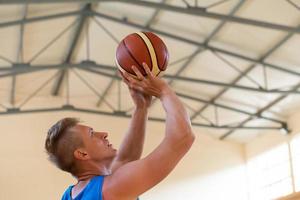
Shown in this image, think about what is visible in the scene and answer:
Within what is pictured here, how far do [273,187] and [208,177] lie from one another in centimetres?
204

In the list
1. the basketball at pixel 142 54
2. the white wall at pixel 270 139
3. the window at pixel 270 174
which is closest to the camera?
the basketball at pixel 142 54

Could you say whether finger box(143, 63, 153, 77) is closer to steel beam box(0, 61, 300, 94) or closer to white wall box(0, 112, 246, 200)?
steel beam box(0, 61, 300, 94)

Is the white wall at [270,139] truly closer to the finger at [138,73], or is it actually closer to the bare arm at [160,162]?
the finger at [138,73]

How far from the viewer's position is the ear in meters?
2.13

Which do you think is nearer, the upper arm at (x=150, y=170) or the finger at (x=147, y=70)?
the upper arm at (x=150, y=170)

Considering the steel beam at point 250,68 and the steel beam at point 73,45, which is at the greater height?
the steel beam at point 73,45

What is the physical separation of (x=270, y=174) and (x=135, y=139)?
40.6 ft

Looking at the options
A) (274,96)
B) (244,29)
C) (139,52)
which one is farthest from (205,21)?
(139,52)

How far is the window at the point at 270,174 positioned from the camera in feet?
44.6

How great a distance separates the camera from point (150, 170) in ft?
6.19

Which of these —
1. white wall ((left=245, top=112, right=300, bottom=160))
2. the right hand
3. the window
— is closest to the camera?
the right hand

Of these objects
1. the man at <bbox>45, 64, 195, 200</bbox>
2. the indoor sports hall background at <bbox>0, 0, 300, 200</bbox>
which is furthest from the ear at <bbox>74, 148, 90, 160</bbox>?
the indoor sports hall background at <bbox>0, 0, 300, 200</bbox>

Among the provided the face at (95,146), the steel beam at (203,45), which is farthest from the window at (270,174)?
the face at (95,146)

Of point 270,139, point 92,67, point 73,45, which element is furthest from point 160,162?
point 270,139
